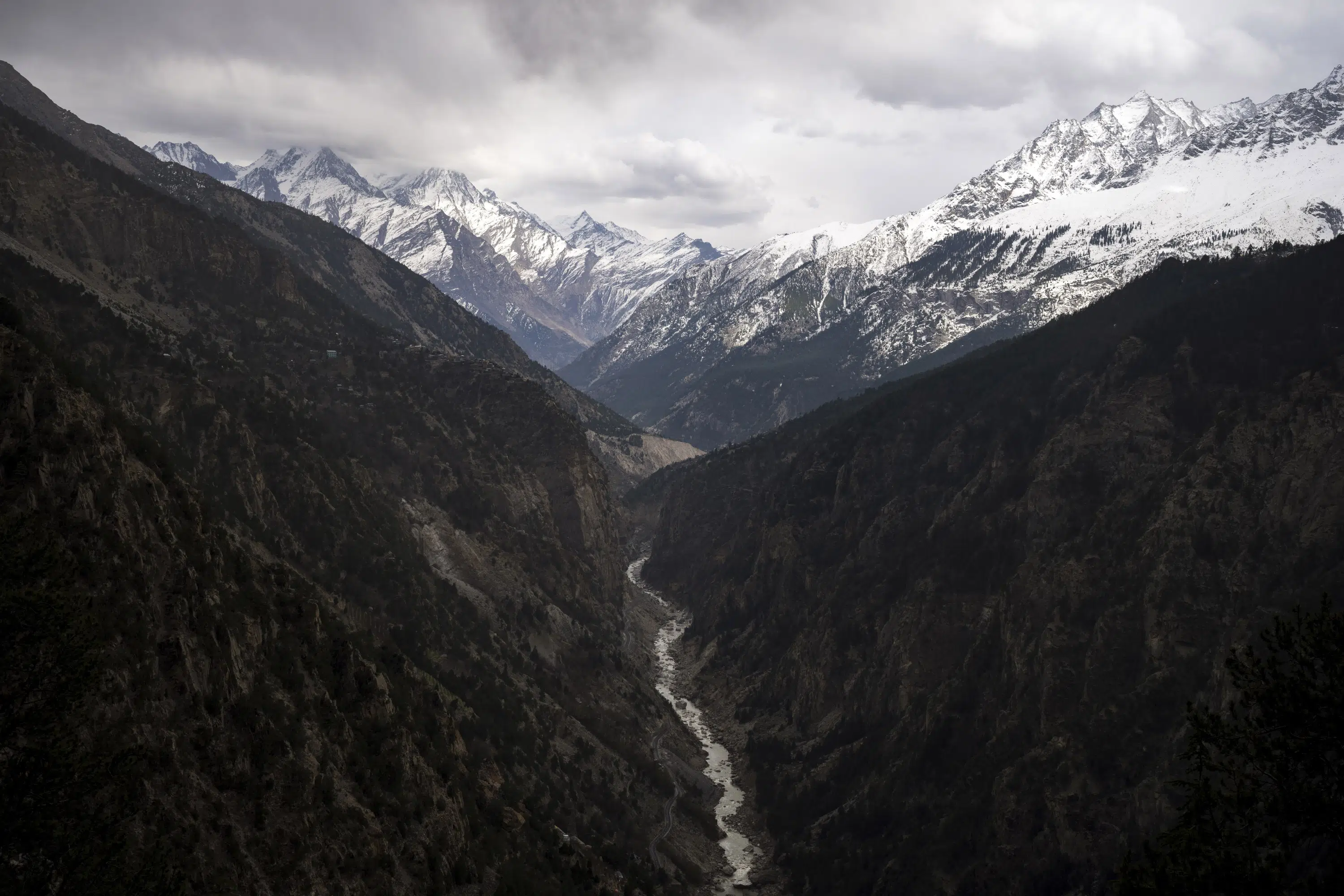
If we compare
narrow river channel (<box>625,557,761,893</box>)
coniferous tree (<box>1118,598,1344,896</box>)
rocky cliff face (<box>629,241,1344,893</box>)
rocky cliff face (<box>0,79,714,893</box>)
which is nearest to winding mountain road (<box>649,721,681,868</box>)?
rocky cliff face (<box>0,79,714,893</box>)

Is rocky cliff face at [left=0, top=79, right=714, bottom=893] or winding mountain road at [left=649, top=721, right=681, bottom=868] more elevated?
rocky cliff face at [left=0, top=79, right=714, bottom=893]

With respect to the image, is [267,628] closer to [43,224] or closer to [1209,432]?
[1209,432]

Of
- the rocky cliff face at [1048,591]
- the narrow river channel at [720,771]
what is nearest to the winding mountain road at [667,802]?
the narrow river channel at [720,771]

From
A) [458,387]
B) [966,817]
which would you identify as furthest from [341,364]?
[966,817]

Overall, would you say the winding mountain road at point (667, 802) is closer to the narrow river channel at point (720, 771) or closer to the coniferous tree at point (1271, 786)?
the narrow river channel at point (720, 771)

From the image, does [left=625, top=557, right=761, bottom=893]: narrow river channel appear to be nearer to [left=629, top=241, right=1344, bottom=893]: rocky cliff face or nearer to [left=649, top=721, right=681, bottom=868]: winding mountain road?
[left=629, top=241, right=1344, bottom=893]: rocky cliff face
